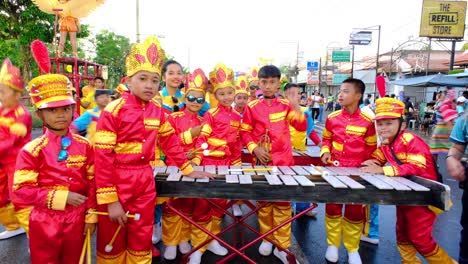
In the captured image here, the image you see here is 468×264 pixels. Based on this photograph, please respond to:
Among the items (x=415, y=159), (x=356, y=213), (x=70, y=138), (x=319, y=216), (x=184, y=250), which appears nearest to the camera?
(x=70, y=138)

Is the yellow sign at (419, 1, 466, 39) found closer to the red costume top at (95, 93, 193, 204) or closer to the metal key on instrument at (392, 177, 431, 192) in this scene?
the metal key on instrument at (392, 177, 431, 192)

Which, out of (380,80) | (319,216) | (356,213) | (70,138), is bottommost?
(319,216)

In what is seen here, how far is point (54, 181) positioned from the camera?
2.65m

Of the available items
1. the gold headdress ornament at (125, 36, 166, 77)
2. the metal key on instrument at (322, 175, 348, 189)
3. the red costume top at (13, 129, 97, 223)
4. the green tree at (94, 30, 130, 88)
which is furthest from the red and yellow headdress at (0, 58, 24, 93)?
the green tree at (94, 30, 130, 88)

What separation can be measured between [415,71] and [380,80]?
28.8 metres

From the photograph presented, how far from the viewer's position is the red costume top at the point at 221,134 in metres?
4.22

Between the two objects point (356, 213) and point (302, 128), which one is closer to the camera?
point (356, 213)

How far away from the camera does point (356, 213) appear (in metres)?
3.79

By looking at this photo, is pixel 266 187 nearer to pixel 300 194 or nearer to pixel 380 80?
pixel 300 194

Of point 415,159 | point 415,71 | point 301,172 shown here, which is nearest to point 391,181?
point 415,159

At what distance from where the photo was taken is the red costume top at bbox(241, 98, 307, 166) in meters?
4.13

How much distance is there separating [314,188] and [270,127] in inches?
54.3

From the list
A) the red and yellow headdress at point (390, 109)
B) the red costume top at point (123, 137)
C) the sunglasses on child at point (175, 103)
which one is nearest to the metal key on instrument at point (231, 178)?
the red costume top at point (123, 137)

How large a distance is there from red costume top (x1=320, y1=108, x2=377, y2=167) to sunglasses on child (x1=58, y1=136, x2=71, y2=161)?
3009 millimetres
